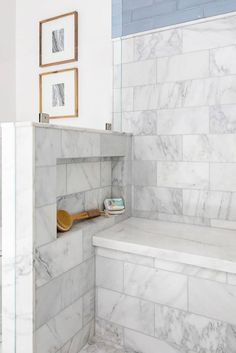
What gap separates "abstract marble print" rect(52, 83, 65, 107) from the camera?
7.71 ft

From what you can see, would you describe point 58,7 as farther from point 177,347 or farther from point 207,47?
point 177,347

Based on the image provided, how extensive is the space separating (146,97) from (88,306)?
1435 mm

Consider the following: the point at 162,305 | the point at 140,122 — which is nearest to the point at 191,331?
the point at 162,305

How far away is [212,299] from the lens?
1314mm

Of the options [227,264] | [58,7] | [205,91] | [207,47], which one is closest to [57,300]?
[227,264]

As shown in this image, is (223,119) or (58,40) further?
(58,40)

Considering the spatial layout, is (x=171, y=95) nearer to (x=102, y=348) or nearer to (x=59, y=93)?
(x=59, y=93)

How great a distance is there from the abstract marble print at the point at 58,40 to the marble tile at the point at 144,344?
7.08 ft

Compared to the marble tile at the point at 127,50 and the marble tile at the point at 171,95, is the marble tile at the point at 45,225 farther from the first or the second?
the marble tile at the point at 127,50

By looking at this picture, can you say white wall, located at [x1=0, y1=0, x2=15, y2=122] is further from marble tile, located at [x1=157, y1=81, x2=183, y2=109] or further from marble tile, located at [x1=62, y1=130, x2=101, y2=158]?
marble tile, located at [x1=157, y1=81, x2=183, y2=109]

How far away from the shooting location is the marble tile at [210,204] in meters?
1.80

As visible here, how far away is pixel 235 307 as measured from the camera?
1271 mm

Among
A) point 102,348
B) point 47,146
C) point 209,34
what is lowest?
point 102,348

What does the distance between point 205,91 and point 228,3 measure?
0.54 metres
